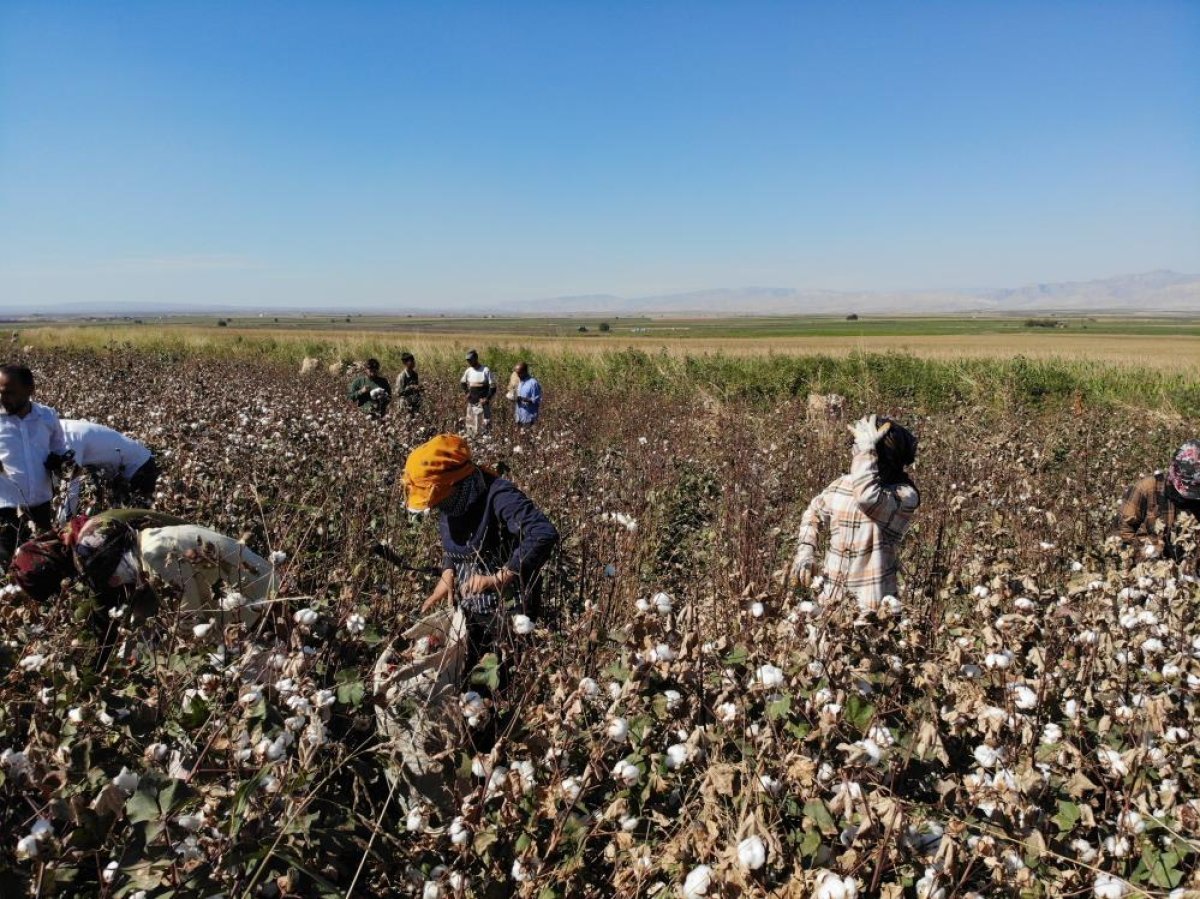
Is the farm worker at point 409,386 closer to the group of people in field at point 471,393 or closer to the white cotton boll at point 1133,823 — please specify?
the group of people in field at point 471,393

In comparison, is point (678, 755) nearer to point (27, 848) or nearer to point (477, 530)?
point (27, 848)

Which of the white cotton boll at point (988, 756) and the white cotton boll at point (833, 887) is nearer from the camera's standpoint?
the white cotton boll at point (833, 887)

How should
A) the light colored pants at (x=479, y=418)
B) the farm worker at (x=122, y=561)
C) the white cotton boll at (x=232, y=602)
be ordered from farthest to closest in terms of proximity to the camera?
the light colored pants at (x=479, y=418)
the farm worker at (x=122, y=561)
the white cotton boll at (x=232, y=602)

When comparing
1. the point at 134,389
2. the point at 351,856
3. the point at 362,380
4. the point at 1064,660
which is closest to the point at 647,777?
the point at 351,856

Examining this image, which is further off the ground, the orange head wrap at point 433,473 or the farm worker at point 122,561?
the orange head wrap at point 433,473

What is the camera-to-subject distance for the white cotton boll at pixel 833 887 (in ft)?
4.42

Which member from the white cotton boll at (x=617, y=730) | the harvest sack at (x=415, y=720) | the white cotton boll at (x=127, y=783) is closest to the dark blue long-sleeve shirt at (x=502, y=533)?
the harvest sack at (x=415, y=720)

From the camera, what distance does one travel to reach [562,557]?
3.88m

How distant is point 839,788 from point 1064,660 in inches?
41.6

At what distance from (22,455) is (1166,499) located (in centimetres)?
624

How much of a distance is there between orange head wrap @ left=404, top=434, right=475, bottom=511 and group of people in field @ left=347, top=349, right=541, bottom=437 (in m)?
6.30

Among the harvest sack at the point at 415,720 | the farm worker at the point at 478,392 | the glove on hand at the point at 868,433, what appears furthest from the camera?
the farm worker at the point at 478,392

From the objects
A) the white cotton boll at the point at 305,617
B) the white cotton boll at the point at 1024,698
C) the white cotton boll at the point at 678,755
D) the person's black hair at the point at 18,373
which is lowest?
the white cotton boll at the point at 678,755

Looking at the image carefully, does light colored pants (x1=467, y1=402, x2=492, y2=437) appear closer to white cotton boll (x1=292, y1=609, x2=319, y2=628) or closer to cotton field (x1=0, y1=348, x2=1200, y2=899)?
cotton field (x1=0, y1=348, x2=1200, y2=899)
